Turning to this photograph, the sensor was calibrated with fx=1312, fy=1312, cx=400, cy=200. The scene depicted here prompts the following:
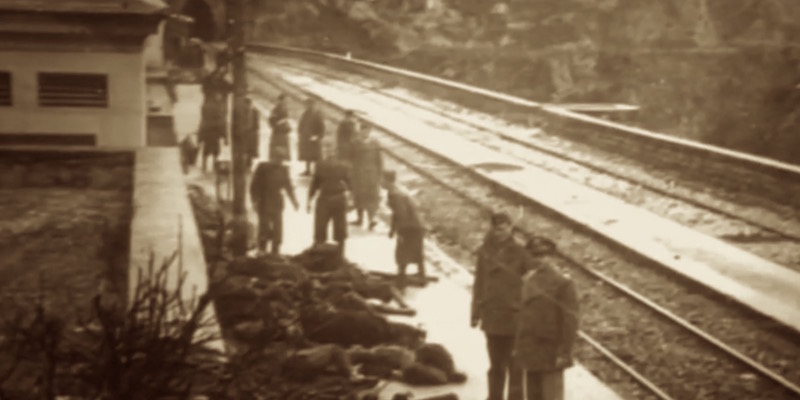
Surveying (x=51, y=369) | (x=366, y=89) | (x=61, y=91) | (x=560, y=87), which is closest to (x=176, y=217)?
(x=51, y=369)

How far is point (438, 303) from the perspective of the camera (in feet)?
56.0

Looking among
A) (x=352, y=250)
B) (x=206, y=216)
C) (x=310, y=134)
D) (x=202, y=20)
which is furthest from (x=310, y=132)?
(x=202, y=20)

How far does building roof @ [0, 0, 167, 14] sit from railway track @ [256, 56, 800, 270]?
10284 mm

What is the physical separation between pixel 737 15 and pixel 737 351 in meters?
68.2

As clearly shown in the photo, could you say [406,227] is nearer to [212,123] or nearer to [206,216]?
[206,216]

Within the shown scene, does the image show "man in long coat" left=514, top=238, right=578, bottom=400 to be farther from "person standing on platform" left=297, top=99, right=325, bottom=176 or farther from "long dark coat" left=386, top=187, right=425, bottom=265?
"person standing on platform" left=297, top=99, right=325, bottom=176

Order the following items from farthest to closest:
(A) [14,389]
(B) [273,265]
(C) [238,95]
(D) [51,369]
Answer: (C) [238,95] → (B) [273,265] → (A) [14,389] → (D) [51,369]

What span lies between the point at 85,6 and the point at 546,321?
8.61 meters

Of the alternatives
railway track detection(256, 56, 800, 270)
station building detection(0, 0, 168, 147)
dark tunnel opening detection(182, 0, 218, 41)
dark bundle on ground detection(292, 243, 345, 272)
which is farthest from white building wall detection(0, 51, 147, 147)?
dark tunnel opening detection(182, 0, 218, 41)

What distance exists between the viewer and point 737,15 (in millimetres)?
79875

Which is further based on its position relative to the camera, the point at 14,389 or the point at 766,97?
the point at 766,97

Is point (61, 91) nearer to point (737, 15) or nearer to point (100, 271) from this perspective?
point (100, 271)

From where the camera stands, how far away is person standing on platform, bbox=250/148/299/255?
18188 mm

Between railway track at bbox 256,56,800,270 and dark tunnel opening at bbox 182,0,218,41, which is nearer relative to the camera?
railway track at bbox 256,56,800,270
